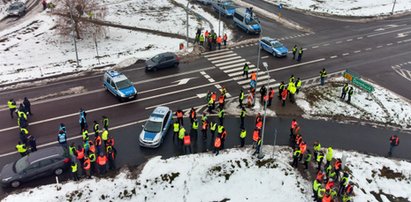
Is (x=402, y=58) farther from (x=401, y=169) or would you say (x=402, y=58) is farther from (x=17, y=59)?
(x=17, y=59)

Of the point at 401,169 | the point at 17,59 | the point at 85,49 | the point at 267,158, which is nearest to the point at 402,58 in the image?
the point at 401,169

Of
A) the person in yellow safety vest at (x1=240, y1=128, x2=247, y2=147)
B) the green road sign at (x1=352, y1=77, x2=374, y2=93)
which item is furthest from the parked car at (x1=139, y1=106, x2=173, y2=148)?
the green road sign at (x1=352, y1=77, x2=374, y2=93)

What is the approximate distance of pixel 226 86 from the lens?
32000mm

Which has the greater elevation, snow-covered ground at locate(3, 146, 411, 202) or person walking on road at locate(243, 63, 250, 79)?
person walking on road at locate(243, 63, 250, 79)

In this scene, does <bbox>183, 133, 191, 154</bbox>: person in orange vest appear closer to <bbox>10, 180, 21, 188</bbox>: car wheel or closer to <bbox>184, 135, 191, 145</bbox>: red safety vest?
<bbox>184, 135, 191, 145</bbox>: red safety vest

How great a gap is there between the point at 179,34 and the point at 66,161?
27.1 meters

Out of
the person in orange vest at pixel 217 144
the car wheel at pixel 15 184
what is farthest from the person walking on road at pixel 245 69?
the car wheel at pixel 15 184

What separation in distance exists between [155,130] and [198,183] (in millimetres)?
4819

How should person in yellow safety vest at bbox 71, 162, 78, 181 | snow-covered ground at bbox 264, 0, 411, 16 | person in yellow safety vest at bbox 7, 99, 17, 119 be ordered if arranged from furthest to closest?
snow-covered ground at bbox 264, 0, 411, 16, person in yellow safety vest at bbox 7, 99, 17, 119, person in yellow safety vest at bbox 71, 162, 78, 181

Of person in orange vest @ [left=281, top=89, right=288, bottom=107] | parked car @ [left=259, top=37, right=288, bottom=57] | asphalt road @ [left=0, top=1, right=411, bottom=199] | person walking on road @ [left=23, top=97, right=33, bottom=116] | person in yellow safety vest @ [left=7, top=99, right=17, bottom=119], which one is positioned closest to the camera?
asphalt road @ [left=0, top=1, right=411, bottom=199]

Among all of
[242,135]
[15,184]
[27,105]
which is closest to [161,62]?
[27,105]

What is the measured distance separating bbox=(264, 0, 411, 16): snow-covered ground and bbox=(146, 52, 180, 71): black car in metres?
29.8

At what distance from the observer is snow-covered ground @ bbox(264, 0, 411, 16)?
55147 millimetres

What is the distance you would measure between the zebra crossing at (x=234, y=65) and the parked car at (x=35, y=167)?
1706 cm
